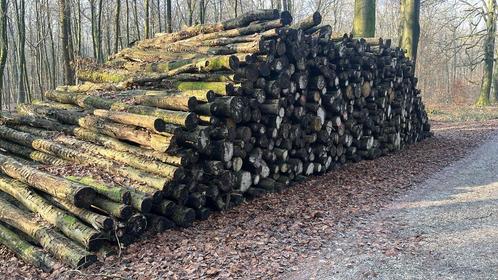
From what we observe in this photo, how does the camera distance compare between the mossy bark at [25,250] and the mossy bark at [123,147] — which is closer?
the mossy bark at [25,250]

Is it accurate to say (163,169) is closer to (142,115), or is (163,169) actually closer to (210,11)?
(142,115)

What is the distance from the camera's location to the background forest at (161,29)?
25.9m

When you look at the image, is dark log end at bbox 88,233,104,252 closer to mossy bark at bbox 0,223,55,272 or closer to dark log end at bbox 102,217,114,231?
dark log end at bbox 102,217,114,231

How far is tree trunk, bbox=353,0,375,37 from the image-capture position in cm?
1591

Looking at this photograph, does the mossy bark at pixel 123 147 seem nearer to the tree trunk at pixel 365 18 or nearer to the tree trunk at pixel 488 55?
the tree trunk at pixel 365 18

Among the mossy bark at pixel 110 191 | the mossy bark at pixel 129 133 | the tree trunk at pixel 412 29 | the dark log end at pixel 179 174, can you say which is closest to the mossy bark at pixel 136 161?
the dark log end at pixel 179 174

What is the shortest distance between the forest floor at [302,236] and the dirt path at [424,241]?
0.02 metres

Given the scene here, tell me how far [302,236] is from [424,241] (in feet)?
Answer: 5.58

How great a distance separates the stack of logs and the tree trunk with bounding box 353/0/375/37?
3651mm

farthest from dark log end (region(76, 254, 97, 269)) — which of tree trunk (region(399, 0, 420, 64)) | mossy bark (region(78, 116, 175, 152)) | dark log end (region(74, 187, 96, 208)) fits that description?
tree trunk (region(399, 0, 420, 64))

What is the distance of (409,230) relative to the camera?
21.4 ft

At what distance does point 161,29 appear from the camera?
3547 centimetres

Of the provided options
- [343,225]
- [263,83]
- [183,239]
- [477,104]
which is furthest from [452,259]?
[477,104]

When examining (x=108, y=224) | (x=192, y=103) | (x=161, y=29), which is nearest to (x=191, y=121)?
(x=192, y=103)
